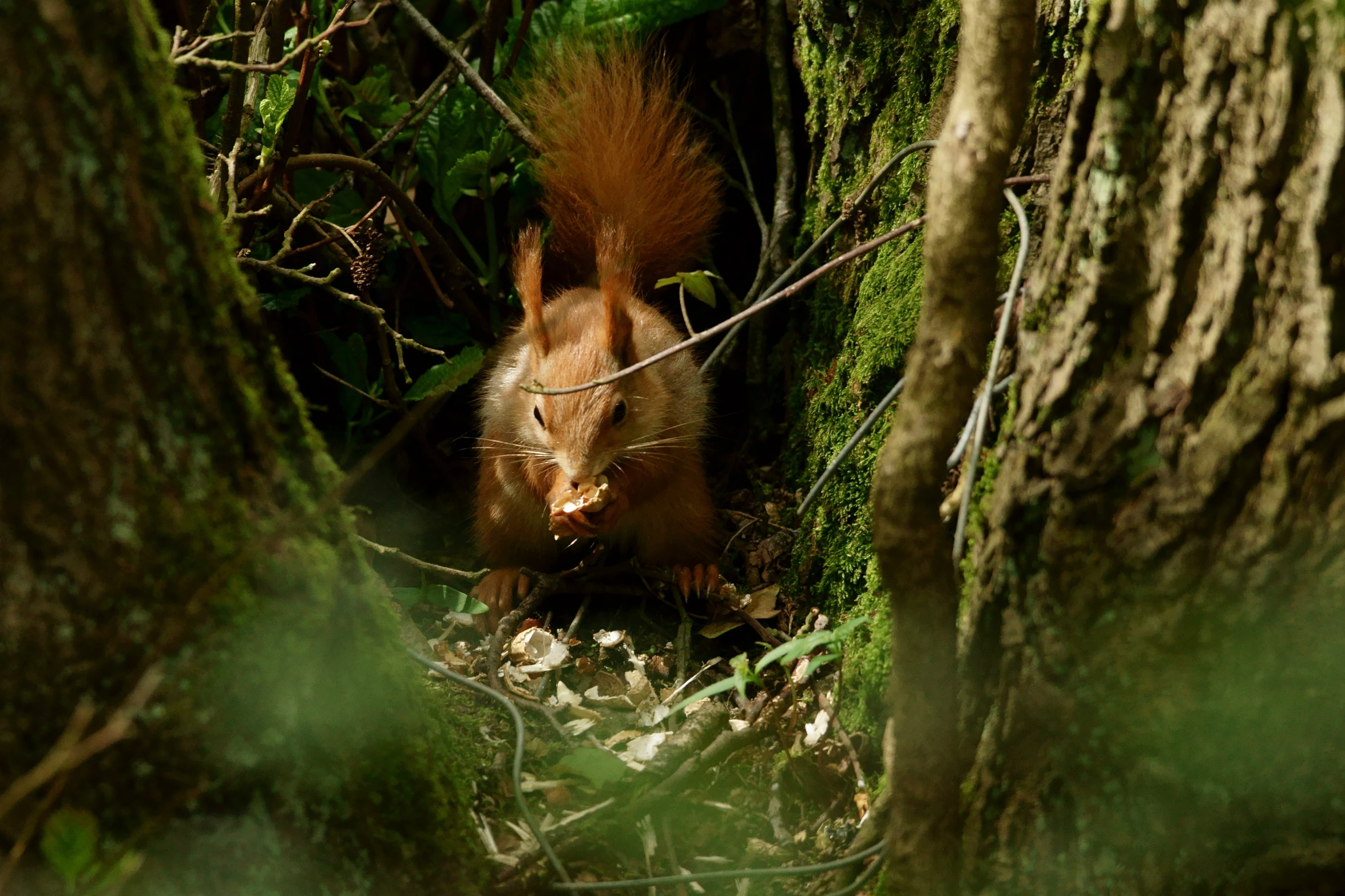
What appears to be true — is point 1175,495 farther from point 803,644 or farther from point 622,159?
point 622,159

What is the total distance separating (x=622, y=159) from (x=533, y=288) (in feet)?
1.83

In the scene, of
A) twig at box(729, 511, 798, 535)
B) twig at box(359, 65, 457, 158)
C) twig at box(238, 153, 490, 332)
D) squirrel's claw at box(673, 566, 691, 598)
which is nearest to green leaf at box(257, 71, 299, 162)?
twig at box(238, 153, 490, 332)

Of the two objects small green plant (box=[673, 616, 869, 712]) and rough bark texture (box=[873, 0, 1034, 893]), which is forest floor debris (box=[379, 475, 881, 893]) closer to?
small green plant (box=[673, 616, 869, 712])

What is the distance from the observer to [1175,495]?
52.9 inches

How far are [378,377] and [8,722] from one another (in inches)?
94.1

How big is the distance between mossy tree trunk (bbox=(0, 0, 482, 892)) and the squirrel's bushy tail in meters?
1.95

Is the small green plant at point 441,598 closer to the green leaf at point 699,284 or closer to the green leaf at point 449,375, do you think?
the green leaf at point 449,375

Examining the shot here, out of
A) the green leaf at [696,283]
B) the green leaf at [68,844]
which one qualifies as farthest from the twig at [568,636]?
the green leaf at [68,844]

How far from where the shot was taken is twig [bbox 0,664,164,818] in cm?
101

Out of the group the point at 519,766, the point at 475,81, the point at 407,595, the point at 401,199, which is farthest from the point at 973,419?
the point at 475,81

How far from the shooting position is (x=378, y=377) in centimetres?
350

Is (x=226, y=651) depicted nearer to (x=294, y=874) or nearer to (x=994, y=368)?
(x=294, y=874)

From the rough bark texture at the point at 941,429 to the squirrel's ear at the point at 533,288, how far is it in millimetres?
1734

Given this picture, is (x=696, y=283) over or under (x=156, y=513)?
under
